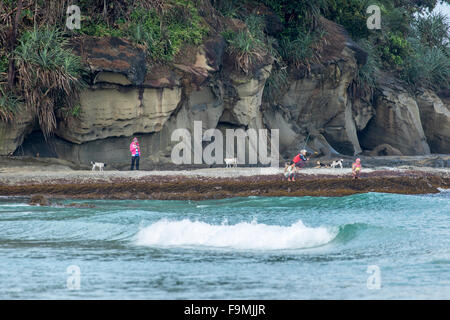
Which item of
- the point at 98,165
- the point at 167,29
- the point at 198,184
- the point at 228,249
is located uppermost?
the point at 167,29

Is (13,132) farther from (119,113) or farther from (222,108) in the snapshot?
(222,108)

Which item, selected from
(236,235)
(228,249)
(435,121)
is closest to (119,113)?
(236,235)

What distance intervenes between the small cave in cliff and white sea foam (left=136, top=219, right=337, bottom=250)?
1084 centimetres

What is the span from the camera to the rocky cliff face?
25438 millimetres

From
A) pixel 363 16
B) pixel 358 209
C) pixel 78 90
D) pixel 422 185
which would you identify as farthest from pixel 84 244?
pixel 363 16

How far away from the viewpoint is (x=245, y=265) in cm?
1212

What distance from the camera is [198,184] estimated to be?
22172 mm

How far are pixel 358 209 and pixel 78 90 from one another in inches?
421

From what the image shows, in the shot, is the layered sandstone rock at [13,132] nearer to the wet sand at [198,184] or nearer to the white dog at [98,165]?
the wet sand at [198,184]

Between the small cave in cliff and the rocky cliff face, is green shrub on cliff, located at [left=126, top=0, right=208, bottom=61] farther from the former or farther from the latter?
the small cave in cliff

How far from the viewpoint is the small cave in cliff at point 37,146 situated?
25562 mm

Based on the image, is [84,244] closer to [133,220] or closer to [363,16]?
[133,220]

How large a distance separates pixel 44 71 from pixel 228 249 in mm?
12319

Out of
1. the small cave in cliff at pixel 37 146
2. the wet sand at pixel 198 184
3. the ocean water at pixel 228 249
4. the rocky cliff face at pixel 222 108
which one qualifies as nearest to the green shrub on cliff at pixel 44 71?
the rocky cliff face at pixel 222 108
